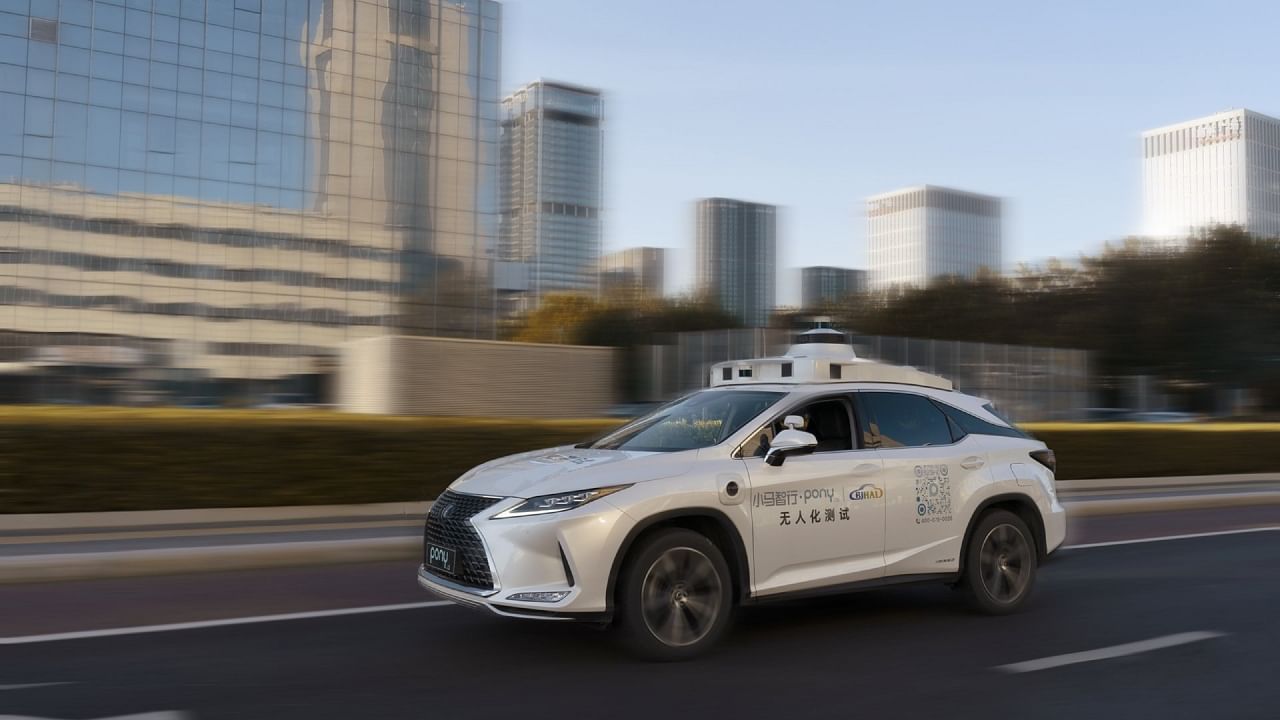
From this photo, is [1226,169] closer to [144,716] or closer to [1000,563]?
[1000,563]

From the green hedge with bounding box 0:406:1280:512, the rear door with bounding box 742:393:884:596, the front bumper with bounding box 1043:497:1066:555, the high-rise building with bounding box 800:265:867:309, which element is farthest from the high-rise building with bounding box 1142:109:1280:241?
the rear door with bounding box 742:393:884:596

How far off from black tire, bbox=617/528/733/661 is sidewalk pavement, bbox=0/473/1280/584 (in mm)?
5069

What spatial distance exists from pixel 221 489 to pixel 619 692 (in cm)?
921

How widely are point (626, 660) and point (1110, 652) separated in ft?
9.94

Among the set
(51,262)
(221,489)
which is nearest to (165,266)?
(51,262)

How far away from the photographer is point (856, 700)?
5852mm

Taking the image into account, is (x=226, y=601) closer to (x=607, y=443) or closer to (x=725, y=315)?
(x=607, y=443)

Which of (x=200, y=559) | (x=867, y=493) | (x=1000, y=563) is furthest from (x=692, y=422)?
(x=200, y=559)

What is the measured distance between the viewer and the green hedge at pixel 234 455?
12680mm

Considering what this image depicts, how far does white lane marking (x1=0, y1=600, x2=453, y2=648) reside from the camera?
7.21 m

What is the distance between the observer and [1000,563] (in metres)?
8.05

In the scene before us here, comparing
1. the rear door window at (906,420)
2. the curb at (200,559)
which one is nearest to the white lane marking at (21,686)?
the curb at (200,559)

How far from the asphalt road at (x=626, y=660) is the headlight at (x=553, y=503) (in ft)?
2.94

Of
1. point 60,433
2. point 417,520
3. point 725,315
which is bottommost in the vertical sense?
point 417,520
